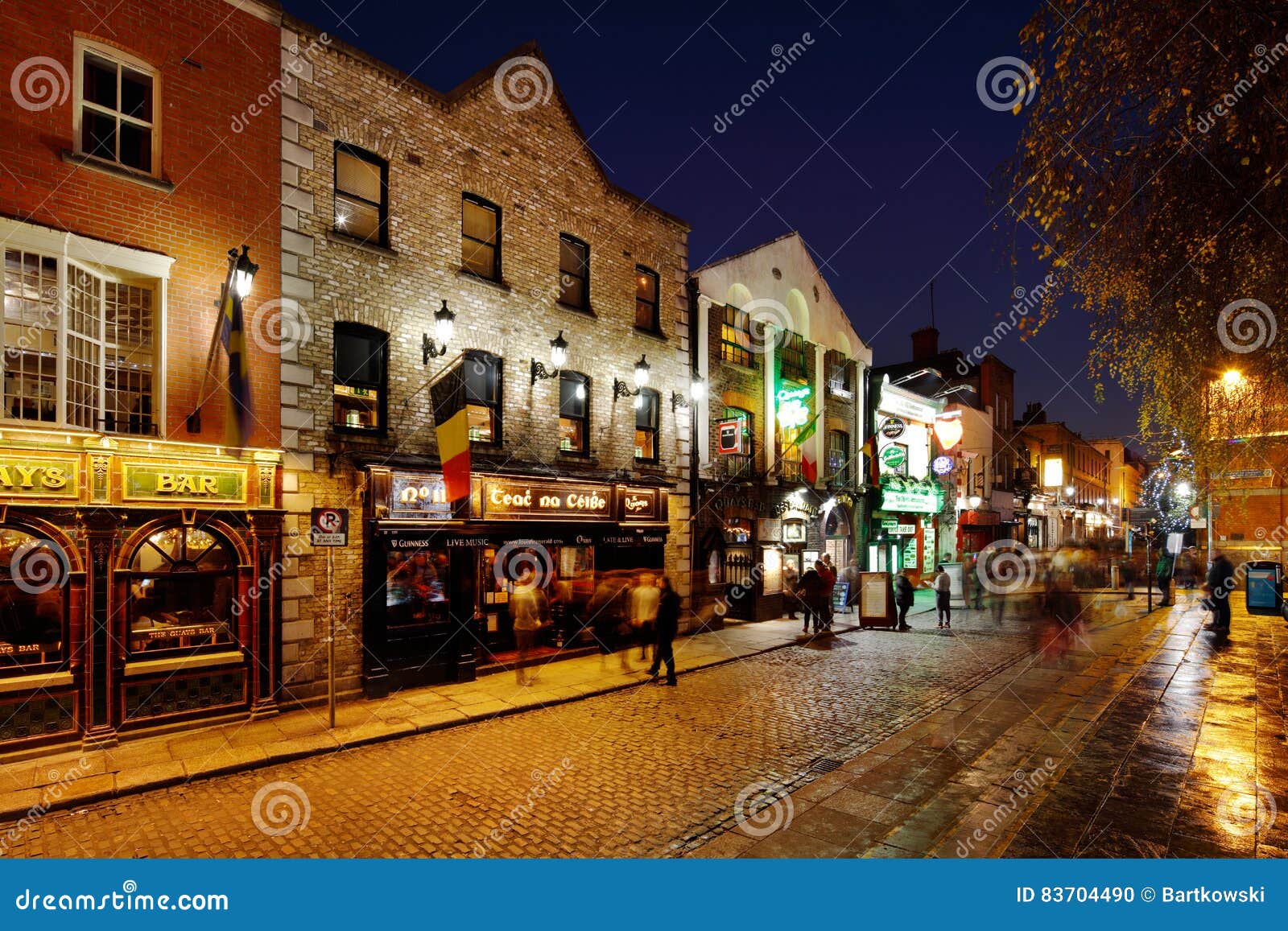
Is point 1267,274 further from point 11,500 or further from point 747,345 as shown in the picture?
point 11,500

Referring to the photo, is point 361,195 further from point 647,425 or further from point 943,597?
point 943,597

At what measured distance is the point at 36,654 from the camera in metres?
8.46

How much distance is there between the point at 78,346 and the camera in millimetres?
8797

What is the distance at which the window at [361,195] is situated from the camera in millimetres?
11516

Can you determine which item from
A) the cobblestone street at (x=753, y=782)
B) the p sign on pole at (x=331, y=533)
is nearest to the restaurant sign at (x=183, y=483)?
the p sign on pole at (x=331, y=533)

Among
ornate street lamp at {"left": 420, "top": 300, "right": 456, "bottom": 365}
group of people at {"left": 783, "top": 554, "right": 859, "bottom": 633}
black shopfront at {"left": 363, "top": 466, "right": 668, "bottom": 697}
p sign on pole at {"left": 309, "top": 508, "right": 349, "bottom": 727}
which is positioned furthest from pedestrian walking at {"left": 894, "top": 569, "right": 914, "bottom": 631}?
p sign on pole at {"left": 309, "top": 508, "right": 349, "bottom": 727}

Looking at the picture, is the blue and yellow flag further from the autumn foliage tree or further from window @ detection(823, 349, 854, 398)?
window @ detection(823, 349, 854, 398)

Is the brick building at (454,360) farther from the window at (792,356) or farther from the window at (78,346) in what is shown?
the window at (792,356)

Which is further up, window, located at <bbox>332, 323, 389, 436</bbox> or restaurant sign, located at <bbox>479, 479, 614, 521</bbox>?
window, located at <bbox>332, 323, 389, 436</bbox>

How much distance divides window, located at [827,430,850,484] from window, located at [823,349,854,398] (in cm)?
154

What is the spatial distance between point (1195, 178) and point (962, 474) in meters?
27.7

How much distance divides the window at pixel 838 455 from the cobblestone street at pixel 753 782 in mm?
12400

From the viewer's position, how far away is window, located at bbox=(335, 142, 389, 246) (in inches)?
453

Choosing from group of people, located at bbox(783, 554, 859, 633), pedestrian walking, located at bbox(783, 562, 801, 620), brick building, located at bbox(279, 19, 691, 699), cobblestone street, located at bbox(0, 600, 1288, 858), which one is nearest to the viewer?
cobblestone street, located at bbox(0, 600, 1288, 858)
